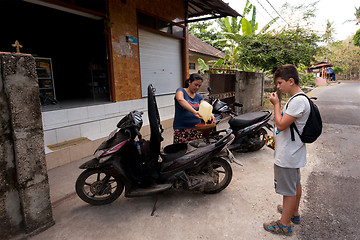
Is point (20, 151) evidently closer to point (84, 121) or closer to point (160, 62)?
point (84, 121)

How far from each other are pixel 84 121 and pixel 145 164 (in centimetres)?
274

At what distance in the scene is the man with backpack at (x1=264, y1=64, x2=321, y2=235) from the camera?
2.12m

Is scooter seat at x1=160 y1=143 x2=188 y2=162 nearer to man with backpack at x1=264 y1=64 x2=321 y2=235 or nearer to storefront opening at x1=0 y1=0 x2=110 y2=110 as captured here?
man with backpack at x1=264 y1=64 x2=321 y2=235

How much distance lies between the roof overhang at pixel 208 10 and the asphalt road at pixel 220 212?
5468 millimetres

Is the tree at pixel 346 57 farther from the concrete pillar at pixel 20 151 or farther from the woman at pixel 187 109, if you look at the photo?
the concrete pillar at pixel 20 151

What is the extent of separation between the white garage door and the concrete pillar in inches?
169

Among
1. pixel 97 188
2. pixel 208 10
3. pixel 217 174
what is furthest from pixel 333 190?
pixel 208 10

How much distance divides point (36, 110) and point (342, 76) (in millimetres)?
69295

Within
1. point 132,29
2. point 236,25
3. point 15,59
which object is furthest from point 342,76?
point 15,59

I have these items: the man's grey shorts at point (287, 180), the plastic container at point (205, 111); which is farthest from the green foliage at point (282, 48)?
the man's grey shorts at point (287, 180)

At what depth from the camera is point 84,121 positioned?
4988 millimetres

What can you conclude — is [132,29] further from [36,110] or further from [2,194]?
[2,194]

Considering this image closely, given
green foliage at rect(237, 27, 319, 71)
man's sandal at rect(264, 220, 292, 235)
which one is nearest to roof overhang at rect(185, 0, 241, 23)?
green foliage at rect(237, 27, 319, 71)

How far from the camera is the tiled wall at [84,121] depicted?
14.4 ft
